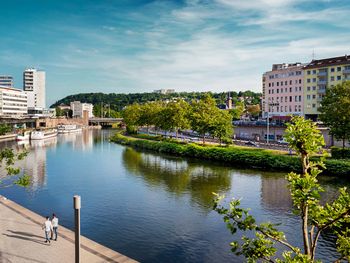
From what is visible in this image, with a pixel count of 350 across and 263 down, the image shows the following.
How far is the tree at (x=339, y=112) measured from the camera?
5928 centimetres

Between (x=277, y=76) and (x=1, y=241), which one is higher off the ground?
(x=277, y=76)

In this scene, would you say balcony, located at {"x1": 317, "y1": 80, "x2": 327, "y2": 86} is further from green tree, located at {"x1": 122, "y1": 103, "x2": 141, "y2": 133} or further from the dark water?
green tree, located at {"x1": 122, "y1": 103, "x2": 141, "y2": 133}

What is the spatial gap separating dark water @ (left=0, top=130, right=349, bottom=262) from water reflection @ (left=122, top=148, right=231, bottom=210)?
0.39ft

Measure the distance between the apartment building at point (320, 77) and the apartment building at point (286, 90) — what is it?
2146mm

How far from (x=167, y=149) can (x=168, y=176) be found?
31952 millimetres

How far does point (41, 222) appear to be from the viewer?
2775 cm

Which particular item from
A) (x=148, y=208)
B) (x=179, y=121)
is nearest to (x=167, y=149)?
(x=179, y=121)

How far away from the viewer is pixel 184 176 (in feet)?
180

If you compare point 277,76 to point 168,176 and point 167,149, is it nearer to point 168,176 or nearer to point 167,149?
point 167,149

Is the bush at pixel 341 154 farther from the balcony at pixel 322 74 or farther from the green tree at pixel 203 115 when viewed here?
the balcony at pixel 322 74

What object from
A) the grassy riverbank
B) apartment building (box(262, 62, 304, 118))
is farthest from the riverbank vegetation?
apartment building (box(262, 62, 304, 118))

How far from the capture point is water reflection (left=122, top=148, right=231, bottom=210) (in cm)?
4350

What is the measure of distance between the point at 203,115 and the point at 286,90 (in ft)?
155

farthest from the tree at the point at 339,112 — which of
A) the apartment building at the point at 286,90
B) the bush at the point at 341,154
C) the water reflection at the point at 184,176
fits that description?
the apartment building at the point at 286,90
